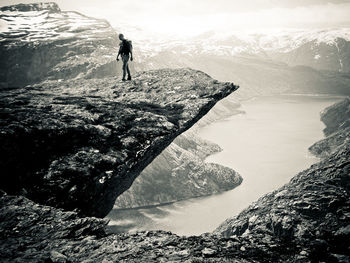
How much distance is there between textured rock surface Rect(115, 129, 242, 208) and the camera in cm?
5275

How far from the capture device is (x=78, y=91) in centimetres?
2373

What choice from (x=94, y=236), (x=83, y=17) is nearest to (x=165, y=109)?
(x=94, y=236)

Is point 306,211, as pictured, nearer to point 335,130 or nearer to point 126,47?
point 126,47

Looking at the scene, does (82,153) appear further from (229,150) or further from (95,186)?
(229,150)

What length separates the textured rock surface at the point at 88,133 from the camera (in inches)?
549

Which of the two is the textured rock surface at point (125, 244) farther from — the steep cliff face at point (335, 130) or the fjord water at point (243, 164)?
the steep cliff face at point (335, 130)

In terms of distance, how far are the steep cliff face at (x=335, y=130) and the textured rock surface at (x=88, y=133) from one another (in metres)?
62.5

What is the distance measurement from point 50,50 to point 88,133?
9240 cm

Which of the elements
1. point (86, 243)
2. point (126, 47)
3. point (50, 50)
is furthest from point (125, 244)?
point (50, 50)

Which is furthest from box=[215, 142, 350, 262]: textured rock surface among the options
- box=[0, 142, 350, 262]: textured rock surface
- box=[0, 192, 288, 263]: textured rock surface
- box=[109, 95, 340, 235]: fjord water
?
box=[109, 95, 340, 235]: fjord water

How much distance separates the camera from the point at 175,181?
58000 millimetres

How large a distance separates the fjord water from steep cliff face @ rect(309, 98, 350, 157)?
13.9ft

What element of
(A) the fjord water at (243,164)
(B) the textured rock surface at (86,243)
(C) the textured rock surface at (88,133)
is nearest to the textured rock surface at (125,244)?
(B) the textured rock surface at (86,243)

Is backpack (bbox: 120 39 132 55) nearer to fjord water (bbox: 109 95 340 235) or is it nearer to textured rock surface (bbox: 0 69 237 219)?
textured rock surface (bbox: 0 69 237 219)
